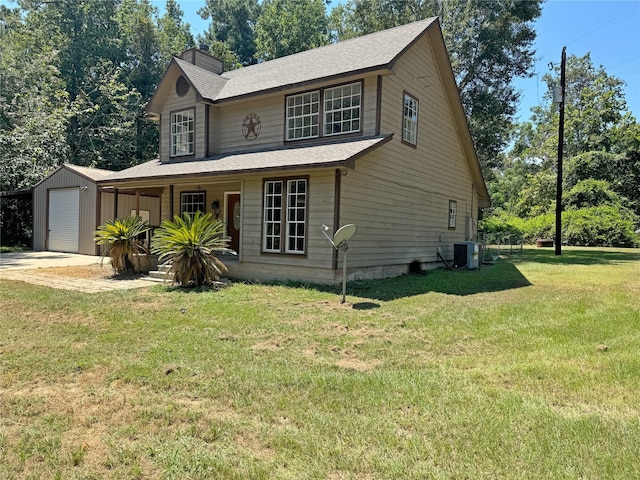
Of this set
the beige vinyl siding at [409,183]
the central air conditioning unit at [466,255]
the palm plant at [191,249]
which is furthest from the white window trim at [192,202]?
the central air conditioning unit at [466,255]

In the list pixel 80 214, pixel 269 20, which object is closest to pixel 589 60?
pixel 269 20

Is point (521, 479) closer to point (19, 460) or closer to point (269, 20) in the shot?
point (19, 460)

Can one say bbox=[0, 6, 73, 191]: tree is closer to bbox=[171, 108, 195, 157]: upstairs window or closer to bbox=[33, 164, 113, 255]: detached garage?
bbox=[33, 164, 113, 255]: detached garage

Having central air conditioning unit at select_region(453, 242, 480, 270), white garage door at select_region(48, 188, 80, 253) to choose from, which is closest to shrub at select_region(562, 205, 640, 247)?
central air conditioning unit at select_region(453, 242, 480, 270)

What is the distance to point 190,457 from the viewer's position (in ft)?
8.79

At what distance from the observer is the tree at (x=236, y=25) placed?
137ft

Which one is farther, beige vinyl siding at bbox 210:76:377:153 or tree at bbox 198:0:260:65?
tree at bbox 198:0:260:65

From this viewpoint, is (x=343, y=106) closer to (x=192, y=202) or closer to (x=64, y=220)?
(x=192, y=202)

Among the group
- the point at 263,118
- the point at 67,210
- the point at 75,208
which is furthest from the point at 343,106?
the point at 67,210

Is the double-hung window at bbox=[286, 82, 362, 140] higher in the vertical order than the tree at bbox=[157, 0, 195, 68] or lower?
lower

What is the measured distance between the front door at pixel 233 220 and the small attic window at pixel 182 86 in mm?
3927

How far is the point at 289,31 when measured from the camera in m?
30.2

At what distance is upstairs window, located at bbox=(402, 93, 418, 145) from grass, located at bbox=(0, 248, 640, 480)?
644cm

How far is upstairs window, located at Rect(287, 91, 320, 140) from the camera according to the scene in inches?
457
